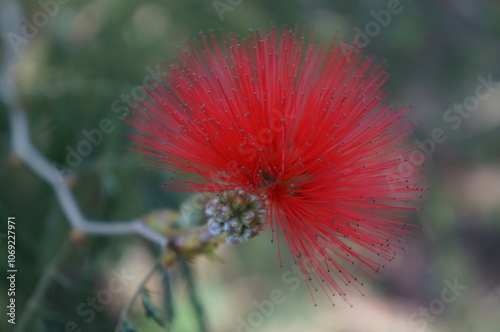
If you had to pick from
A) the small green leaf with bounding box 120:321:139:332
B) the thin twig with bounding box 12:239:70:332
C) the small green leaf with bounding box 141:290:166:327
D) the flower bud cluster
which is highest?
the flower bud cluster

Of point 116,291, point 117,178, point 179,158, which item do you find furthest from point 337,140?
point 116,291

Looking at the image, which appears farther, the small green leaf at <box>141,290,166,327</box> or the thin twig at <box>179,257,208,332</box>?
the thin twig at <box>179,257,208,332</box>

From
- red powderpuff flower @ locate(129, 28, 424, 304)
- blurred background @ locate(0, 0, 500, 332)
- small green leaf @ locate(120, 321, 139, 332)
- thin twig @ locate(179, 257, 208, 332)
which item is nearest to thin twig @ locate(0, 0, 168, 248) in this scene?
blurred background @ locate(0, 0, 500, 332)

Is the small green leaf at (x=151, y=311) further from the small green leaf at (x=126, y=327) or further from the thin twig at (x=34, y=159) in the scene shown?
the thin twig at (x=34, y=159)

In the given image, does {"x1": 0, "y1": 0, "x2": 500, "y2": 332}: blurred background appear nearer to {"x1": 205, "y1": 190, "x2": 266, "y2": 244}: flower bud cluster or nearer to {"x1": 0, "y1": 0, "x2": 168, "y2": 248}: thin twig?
{"x1": 0, "y1": 0, "x2": 168, "y2": 248}: thin twig

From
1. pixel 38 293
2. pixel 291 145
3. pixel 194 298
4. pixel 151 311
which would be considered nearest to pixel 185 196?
pixel 194 298

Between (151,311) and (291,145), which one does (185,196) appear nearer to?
(151,311)

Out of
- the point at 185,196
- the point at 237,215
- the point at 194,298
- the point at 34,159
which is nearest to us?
the point at 237,215
